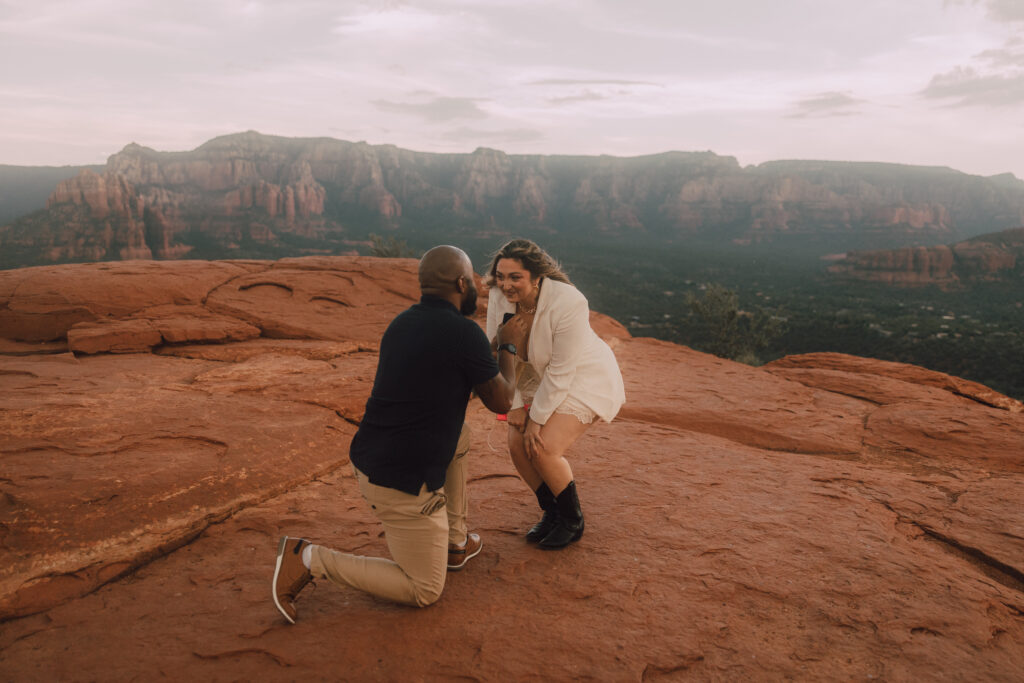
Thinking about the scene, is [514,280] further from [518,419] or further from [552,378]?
[518,419]

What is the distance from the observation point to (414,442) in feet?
8.30

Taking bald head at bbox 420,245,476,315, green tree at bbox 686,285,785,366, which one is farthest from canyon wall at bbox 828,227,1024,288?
bald head at bbox 420,245,476,315

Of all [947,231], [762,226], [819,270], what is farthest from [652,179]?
[819,270]

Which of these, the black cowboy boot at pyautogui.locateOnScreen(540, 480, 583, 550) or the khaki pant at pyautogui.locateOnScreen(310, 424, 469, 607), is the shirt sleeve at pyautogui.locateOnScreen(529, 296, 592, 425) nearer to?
the black cowboy boot at pyautogui.locateOnScreen(540, 480, 583, 550)

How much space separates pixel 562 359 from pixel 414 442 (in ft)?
3.36

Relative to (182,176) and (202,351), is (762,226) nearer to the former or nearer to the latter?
(182,176)

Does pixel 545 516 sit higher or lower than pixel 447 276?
lower

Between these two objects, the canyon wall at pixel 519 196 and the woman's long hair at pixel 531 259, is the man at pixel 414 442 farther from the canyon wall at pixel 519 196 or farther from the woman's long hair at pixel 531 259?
the canyon wall at pixel 519 196

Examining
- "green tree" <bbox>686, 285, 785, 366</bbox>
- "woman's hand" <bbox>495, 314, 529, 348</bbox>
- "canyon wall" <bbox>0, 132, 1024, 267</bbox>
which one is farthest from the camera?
"canyon wall" <bbox>0, 132, 1024, 267</bbox>

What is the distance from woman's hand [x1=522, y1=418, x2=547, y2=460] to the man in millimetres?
550

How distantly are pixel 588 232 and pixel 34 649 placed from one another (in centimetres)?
11521

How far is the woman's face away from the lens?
124 inches

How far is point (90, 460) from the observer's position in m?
3.92

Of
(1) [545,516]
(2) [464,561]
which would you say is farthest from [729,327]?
(2) [464,561]
